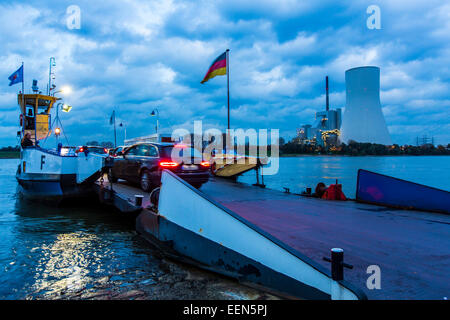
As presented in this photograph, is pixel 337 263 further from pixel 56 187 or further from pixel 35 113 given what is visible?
pixel 35 113

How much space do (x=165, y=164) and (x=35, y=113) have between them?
10.8m

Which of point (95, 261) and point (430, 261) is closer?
point (430, 261)

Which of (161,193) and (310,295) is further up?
(161,193)

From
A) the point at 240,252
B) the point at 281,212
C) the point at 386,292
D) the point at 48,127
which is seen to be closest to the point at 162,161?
the point at 281,212

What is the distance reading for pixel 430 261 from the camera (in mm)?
4012

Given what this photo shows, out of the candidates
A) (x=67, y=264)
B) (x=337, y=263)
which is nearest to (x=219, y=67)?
(x=67, y=264)

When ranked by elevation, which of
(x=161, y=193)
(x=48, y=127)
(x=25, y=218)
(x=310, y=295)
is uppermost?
(x=48, y=127)

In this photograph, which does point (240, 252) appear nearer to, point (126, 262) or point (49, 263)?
point (126, 262)

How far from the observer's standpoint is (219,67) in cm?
1680

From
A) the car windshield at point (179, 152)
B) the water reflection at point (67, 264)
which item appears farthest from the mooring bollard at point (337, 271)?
the car windshield at point (179, 152)

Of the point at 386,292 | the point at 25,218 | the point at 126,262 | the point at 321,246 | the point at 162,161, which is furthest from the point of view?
the point at 25,218

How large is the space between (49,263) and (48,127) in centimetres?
1308
